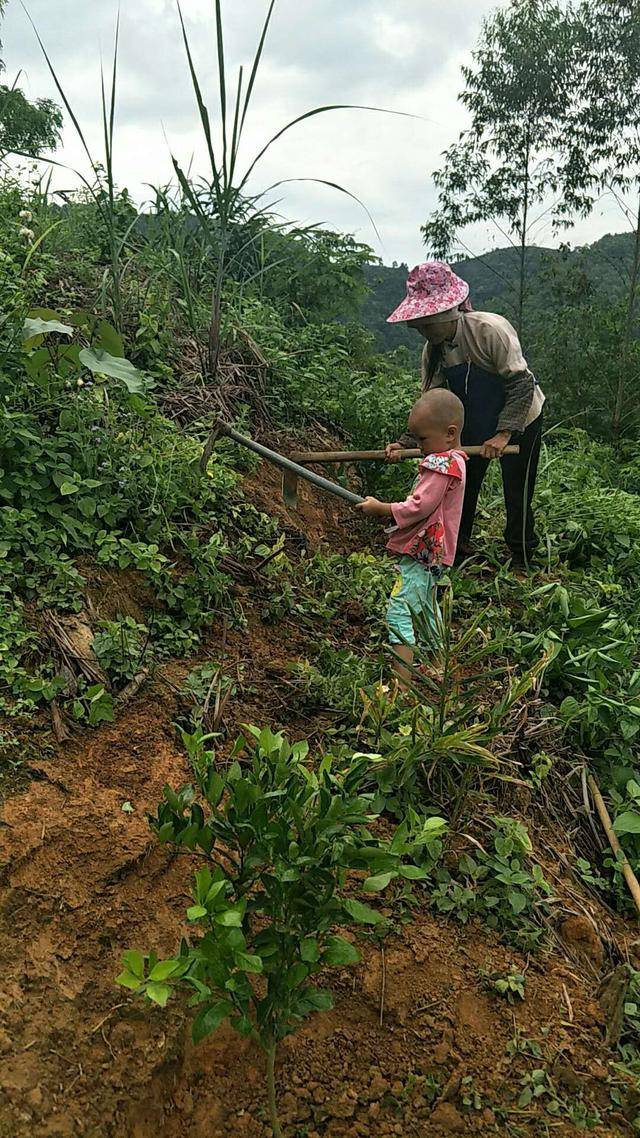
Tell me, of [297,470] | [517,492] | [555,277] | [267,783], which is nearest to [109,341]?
[297,470]

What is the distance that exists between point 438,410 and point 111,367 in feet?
3.64

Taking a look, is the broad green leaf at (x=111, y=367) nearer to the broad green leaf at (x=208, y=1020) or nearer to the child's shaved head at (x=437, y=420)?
the child's shaved head at (x=437, y=420)

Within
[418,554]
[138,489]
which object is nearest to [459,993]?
[418,554]

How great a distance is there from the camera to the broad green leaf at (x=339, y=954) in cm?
139

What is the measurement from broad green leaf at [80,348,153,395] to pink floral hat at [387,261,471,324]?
1.07 metres

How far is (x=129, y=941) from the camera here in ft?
5.86

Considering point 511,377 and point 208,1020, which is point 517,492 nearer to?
point 511,377

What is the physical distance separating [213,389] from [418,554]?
1.70m

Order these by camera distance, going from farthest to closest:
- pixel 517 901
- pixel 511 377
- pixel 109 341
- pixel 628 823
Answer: pixel 511 377, pixel 109 341, pixel 628 823, pixel 517 901

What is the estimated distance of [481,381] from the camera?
3.69 meters

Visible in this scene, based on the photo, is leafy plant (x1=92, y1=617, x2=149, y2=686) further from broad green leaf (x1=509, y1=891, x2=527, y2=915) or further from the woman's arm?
the woman's arm

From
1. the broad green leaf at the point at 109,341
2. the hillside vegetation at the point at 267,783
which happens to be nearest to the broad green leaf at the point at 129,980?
the hillside vegetation at the point at 267,783

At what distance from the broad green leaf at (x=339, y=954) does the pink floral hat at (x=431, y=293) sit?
2.47m

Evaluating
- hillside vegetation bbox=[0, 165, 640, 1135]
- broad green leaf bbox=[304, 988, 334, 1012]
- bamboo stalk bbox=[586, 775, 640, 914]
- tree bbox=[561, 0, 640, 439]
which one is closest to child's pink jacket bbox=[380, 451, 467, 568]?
hillside vegetation bbox=[0, 165, 640, 1135]
